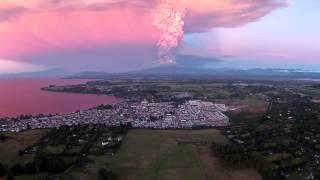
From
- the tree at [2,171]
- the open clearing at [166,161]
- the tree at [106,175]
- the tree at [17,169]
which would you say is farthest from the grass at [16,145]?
the tree at [106,175]

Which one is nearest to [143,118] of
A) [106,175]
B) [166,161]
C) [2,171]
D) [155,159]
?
[155,159]

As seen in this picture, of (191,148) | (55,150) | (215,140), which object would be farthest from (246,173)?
(55,150)

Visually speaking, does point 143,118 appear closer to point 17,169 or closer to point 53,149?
point 53,149

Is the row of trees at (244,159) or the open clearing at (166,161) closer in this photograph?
the open clearing at (166,161)

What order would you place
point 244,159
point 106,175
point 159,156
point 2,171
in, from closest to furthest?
point 106,175
point 2,171
point 244,159
point 159,156

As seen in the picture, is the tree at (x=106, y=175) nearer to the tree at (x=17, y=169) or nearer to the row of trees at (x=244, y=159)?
the tree at (x=17, y=169)

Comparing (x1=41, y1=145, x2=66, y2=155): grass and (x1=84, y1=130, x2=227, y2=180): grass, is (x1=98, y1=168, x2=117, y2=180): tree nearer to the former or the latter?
(x1=84, y1=130, x2=227, y2=180): grass

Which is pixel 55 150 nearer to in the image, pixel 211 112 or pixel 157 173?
pixel 157 173

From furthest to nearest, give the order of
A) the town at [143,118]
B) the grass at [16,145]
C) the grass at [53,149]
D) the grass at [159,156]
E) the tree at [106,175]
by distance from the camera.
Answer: the town at [143,118]
the grass at [53,149]
the grass at [16,145]
the grass at [159,156]
the tree at [106,175]
